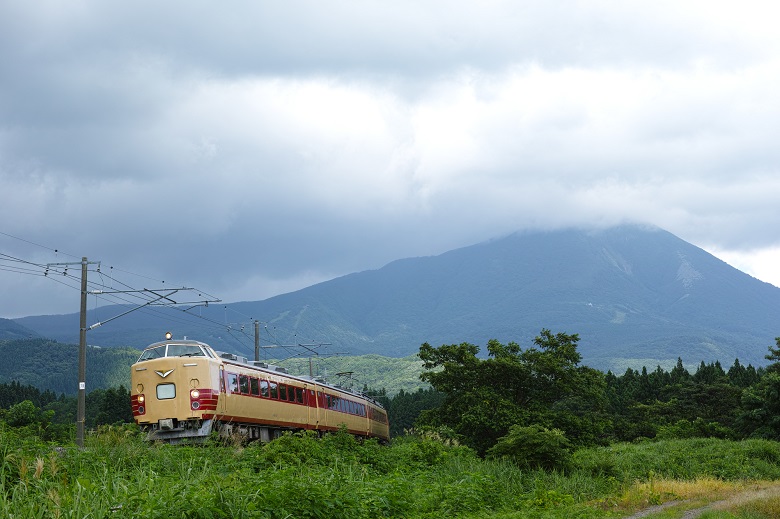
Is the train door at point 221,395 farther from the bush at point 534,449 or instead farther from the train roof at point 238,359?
the bush at point 534,449

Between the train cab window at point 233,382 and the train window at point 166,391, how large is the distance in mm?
1839

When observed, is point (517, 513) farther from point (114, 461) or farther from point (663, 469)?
point (663, 469)

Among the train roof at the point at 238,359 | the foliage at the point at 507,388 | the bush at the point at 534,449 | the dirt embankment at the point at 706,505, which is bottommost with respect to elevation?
the dirt embankment at the point at 706,505

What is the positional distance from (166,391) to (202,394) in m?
1.19

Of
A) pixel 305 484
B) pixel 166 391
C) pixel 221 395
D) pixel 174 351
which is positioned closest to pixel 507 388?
pixel 221 395

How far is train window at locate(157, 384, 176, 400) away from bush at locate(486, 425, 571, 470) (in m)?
9.52

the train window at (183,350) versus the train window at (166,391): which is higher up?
the train window at (183,350)

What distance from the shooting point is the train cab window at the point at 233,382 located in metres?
26.1

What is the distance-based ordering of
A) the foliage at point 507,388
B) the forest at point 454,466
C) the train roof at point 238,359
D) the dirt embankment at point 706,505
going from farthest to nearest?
the foliage at point 507,388 < the train roof at point 238,359 < the dirt embankment at point 706,505 < the forest at point 454,466

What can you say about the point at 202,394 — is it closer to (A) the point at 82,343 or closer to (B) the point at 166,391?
(B) the point at 166,391

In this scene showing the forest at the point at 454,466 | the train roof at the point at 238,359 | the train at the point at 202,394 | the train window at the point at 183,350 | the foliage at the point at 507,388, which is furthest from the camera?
the foliage at the point at 507,388

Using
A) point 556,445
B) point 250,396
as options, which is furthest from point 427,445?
point 250,396

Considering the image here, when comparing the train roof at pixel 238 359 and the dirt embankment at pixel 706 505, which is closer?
the dirt embankment at pixel 706 505

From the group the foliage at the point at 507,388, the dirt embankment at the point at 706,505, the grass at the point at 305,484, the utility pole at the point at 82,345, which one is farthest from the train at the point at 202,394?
the dirt embankment at the point at 706,505
